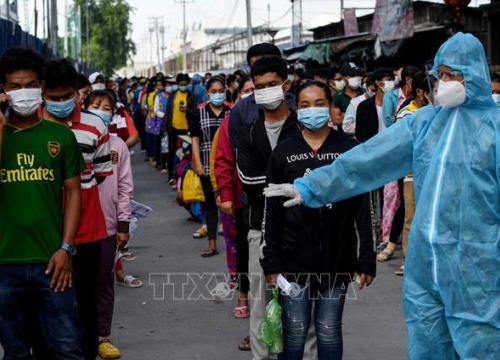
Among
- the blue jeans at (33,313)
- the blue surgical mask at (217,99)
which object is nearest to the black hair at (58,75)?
the blue jeans at (33,313)

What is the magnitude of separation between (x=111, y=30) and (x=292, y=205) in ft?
362

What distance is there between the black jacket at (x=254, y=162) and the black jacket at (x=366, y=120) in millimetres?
4732

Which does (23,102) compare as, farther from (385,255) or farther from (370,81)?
(370,81)

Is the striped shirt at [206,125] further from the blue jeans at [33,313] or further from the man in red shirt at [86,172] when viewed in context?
the blue jeans at [33,313]

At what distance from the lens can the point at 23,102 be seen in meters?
4.84

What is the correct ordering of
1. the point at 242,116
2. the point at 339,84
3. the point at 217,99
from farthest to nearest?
1. the point at 339,84
2. the point at 217,99
3. the point at 242,116

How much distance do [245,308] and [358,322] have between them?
0.89 meters

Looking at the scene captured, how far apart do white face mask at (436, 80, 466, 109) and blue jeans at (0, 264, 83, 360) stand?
2.01m

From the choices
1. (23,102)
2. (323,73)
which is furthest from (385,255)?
(23,102)

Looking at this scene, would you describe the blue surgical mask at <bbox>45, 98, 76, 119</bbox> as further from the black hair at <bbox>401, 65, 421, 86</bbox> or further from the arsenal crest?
the black hair at <bbox>401, 65, 421, 86</bbox>

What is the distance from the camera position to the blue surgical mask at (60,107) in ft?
18.7

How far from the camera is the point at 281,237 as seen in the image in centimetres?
539

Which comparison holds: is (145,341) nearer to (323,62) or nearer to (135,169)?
(135,169)

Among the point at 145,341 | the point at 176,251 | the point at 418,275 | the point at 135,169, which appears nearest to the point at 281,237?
the point at 418,275
